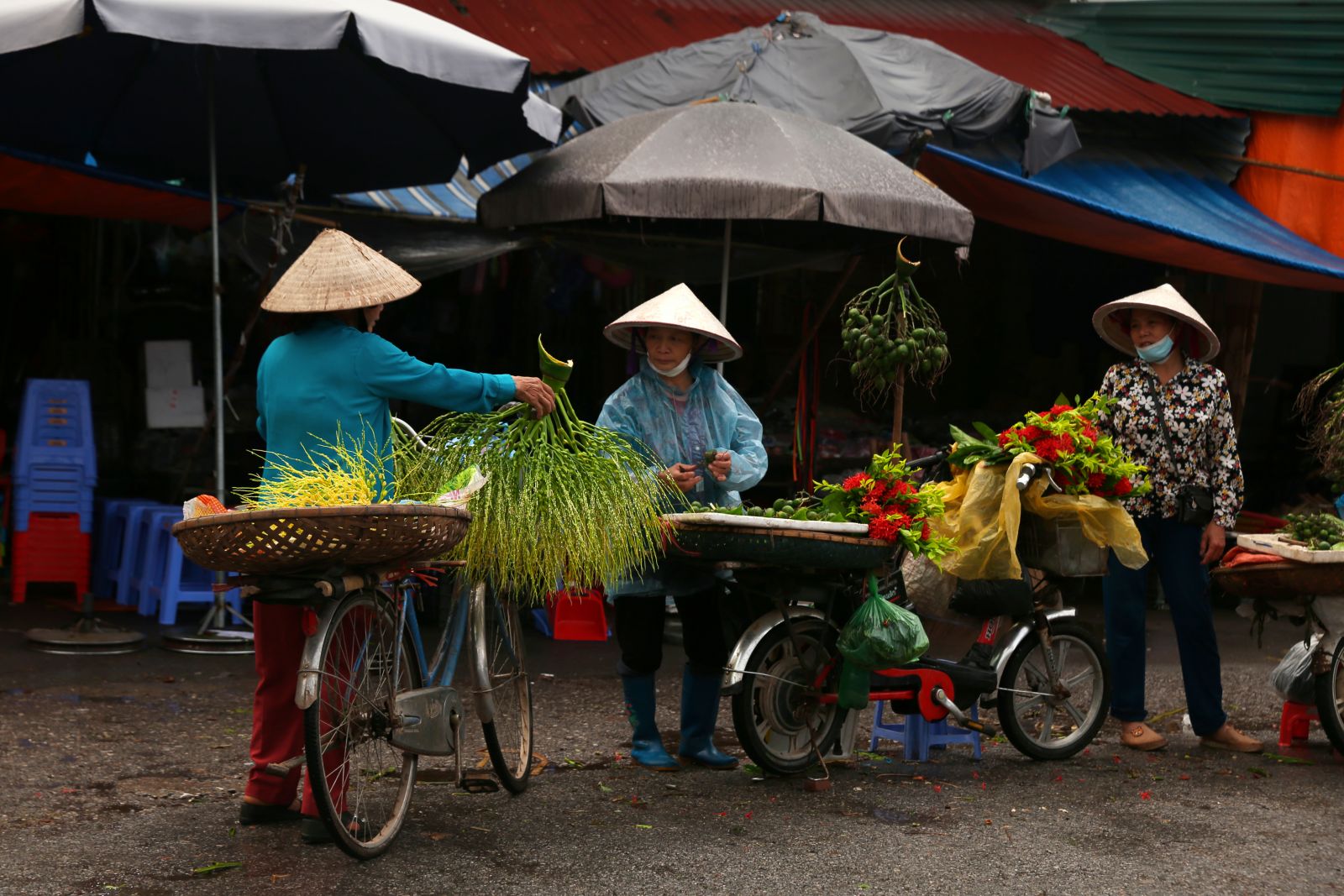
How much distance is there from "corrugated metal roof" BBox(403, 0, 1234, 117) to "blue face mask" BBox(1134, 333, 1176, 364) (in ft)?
15.7

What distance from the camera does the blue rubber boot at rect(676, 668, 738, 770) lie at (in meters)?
5.68

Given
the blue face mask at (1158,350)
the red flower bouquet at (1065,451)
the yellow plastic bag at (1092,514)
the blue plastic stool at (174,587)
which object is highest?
the blue face mask at (1158,350)

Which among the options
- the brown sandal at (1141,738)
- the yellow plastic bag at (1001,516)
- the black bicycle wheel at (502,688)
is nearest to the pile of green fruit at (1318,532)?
the yellow plastic bag at (1001,516)

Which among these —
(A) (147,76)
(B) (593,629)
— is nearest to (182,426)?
(A) (147,76)

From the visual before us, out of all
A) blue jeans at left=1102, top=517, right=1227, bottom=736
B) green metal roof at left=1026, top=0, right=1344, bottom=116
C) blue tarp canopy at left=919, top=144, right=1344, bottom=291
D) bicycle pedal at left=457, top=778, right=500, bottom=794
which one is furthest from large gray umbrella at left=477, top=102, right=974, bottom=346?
green metal roof at left=1026, top=0, right=1344, bottom=116

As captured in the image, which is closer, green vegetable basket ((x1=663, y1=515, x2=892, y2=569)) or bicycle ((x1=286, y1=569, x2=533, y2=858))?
bicycle ((x1=286, y1=569, x2=533, y2=858))

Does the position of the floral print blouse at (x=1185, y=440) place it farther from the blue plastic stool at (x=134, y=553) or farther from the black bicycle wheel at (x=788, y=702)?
the blue plastic stool at (x=134, y=553)

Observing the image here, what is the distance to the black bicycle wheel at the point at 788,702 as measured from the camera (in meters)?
5.41

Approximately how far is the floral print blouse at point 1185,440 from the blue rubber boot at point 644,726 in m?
2.20

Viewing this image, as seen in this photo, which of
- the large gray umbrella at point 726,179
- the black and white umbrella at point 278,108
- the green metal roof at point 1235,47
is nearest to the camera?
the black and white umbrella at point 278,108

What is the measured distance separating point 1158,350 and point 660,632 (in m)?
2.48

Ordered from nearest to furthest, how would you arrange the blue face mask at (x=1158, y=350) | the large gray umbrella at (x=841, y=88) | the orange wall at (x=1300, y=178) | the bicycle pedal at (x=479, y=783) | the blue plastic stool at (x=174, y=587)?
the bicycle pedal at (x=479, y=783), the blue face mask at (x=1158, y=350), the blue plastic stool at (x=174, y=587), the large gray umbrella at (x=841, y=88), the orange wall at (x=1300, y=178)

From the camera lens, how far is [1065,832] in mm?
5027

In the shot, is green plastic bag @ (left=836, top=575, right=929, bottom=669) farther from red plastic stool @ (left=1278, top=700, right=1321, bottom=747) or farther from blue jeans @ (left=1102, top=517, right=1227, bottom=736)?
red plastic stool @ (left=1278, top=700, right=1321, bottom=747)
